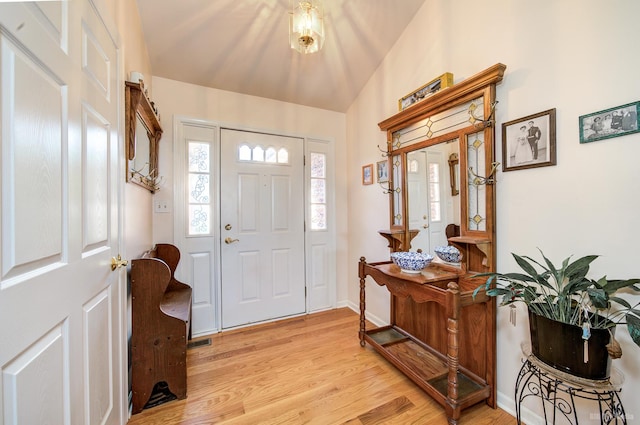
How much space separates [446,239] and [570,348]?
897mm

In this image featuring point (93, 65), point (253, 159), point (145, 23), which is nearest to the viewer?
point (93, 65)

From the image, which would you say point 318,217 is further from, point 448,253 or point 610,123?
point 610,123

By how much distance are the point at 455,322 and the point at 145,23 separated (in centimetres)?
284

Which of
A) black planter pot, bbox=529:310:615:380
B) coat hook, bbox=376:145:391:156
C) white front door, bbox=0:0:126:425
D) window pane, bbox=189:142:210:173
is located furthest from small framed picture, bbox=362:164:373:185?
white front door, bbox=0:0:126:425

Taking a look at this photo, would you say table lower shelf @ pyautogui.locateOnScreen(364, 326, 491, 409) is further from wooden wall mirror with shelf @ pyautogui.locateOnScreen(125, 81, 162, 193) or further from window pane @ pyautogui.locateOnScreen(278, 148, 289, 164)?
wooden wall mirror with shelf @ pyautogui.locateOnScreen(125, 81, 162, 193)

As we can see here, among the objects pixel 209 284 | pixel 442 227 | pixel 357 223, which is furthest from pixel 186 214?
pixel 442 227

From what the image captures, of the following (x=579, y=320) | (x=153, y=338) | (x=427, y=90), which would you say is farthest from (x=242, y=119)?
(x=579, y=320)

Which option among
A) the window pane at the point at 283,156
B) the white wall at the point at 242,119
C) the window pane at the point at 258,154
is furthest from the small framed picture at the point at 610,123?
the window pane at the point at 258,154

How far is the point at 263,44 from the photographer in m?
2.14

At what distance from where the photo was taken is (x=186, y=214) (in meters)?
2.35

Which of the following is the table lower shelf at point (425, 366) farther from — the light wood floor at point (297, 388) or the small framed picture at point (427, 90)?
the small framed picture at point (427, 90)

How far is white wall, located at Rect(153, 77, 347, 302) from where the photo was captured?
2.27m

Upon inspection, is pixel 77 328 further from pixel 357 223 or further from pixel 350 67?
pixel 350 67

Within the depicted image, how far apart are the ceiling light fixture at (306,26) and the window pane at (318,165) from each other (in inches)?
54.6
